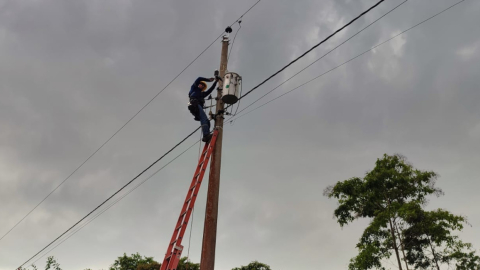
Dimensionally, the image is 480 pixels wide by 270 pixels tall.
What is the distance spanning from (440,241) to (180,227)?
17.7 m

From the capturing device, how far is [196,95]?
27.9 feet

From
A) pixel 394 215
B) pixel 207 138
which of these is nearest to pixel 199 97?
pixel 207 138

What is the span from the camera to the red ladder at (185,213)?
19.7 ft

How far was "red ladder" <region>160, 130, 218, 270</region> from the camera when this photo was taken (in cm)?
602

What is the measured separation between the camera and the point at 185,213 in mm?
6504

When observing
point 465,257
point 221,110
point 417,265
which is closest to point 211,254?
point 221,110

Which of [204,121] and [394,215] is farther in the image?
[394,215]

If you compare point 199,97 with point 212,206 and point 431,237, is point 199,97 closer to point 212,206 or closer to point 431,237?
point 212,206

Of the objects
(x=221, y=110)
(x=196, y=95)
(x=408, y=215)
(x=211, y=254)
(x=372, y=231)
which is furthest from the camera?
(x=372, y=231)

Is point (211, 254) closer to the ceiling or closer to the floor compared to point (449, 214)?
closer to the floor

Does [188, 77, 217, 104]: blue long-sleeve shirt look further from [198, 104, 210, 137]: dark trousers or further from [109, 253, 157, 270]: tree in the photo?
[109, 253, 157, 270]: tree

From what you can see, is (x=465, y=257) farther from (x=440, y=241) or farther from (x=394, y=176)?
(x=394, y=176)

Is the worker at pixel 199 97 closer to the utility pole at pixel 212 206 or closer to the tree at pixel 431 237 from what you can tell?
the utility pole at pixel 212 206

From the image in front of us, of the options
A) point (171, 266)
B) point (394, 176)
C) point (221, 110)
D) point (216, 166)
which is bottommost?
point (171, 266)
